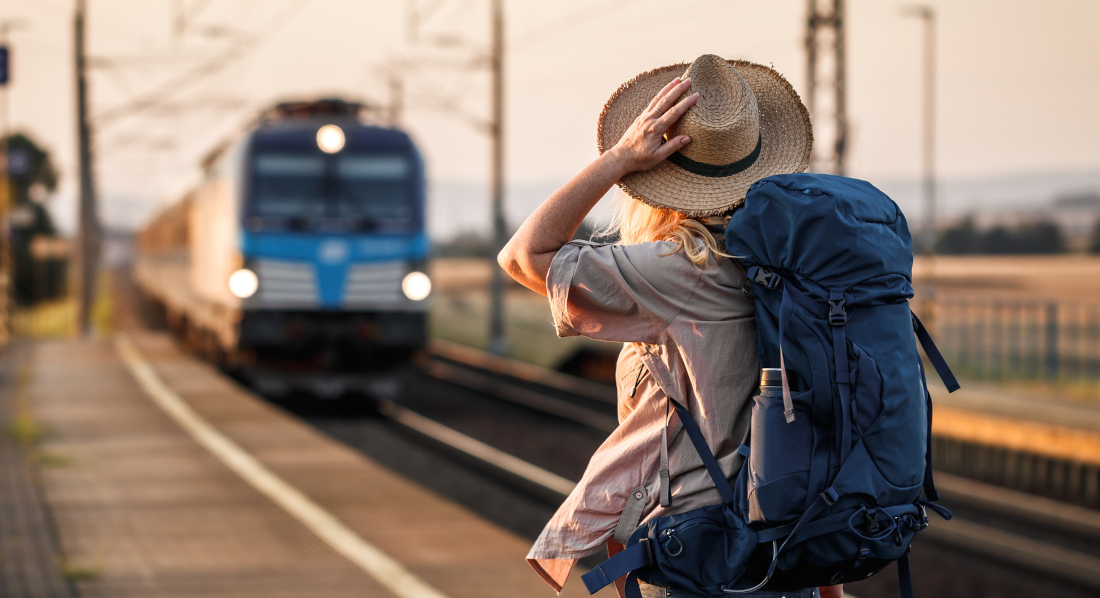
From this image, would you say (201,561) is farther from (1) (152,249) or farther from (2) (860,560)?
(1) (152,249)

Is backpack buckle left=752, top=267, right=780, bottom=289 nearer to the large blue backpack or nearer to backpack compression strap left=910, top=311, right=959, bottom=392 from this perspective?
the large blue backpack

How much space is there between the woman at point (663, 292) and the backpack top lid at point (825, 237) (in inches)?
3.1

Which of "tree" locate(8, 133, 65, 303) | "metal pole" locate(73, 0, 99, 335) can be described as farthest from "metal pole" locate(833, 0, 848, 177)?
"tree" locate(8, 133, 65, 303)

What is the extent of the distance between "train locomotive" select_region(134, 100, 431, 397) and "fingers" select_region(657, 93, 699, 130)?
10121 mm

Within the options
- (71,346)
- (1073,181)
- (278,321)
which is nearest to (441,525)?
(278,321)

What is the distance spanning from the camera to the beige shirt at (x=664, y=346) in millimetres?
1779

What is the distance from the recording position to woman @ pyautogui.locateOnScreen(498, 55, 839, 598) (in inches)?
70.5

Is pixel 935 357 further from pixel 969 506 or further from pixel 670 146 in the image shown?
pixel 969 506

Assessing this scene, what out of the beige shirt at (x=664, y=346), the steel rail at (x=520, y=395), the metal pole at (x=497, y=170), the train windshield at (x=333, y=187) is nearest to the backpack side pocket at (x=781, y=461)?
the beige shirt at (x=664, y=346)

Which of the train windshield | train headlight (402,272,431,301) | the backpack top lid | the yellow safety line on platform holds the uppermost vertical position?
the train windshield

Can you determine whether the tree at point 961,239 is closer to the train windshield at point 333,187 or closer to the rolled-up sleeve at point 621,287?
the train windshield at point 333,187

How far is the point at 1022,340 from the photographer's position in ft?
42.0

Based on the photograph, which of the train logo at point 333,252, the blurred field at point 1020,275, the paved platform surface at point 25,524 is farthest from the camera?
the blurred field at point 1020,275

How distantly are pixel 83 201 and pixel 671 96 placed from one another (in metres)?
20.8
